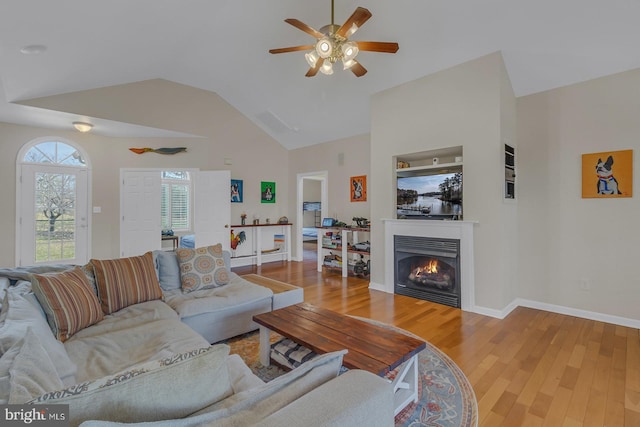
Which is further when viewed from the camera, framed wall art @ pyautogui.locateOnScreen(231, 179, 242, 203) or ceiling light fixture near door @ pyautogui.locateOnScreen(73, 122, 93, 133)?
framed wall art @ pyautogui.locateOnScreen(231, 179, 242, 203)

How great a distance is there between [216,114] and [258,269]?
3310mm

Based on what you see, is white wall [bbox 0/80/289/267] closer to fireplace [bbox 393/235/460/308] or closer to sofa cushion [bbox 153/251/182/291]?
sofa cushion [bbox 153/251/182/291]

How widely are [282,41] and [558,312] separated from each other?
16.1 feet

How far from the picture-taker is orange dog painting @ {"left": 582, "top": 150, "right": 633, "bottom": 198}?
3.11m

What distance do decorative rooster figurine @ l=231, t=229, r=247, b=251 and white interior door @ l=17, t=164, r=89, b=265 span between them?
258cm

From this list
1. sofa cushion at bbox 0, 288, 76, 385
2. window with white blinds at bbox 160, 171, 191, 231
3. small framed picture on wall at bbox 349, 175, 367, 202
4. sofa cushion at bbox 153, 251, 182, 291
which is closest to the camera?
sofa cushion at bbox 0, 288, 76, 385

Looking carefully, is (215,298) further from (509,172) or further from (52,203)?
(52,203)

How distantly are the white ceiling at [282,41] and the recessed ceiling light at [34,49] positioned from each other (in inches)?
3.1

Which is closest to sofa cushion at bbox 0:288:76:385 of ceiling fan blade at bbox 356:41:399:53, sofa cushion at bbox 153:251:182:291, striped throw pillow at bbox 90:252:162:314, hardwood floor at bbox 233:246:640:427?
striped throw pillow at bbox 90:252:162:314

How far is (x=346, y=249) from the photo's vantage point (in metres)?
5.39

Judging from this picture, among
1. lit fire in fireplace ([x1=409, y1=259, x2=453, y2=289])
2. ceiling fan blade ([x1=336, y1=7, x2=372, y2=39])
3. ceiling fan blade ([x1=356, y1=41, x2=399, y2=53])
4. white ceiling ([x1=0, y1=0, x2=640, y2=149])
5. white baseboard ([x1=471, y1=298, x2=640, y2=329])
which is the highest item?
white ceiling ([x1=0, y1=0, x2=640, y2=149])

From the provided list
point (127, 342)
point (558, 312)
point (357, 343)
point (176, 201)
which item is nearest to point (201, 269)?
point (127, 342)

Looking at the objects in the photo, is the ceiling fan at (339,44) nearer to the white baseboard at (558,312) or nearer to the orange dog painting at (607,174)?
the orange dog painting at (607,174)

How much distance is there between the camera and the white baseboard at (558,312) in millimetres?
3131
